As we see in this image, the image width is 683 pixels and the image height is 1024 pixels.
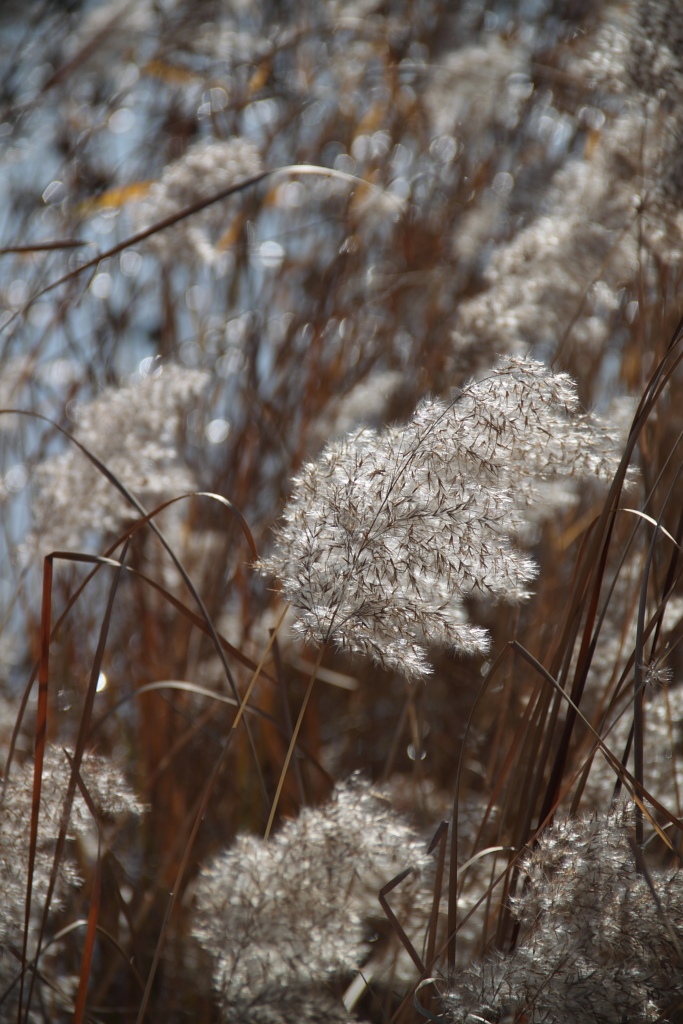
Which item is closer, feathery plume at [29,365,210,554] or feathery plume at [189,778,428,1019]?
feathery plume at [189,778,428,1019]

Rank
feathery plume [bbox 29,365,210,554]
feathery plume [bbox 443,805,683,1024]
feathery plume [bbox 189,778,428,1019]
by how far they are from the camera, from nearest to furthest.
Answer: feathery plume [bbox 443,805,683,1024] → feathery plume [bbox 189,778,428,1019] → feathery plume [bbox 29,365,210,554]

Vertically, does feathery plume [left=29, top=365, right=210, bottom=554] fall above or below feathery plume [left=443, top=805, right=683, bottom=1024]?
above

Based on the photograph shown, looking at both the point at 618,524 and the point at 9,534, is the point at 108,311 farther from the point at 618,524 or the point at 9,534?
the point at 618,524

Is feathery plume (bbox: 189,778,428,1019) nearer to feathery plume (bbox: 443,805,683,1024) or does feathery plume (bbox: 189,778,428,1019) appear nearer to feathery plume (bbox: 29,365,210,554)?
feathery plume (bbox: 443,805,683,1024)

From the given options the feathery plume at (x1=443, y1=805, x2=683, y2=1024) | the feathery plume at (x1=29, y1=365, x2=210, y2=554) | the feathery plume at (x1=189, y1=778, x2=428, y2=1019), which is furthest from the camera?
the feathery plume at (x1=29, y1=365, x2=210, y2=554)

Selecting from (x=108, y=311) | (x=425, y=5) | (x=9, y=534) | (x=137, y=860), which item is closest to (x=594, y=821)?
(x=137, y=860)

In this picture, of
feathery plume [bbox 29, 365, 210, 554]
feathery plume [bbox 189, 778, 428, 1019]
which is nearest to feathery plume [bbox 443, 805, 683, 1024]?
feathery plume [bbox 189, 778, 428, 1019]

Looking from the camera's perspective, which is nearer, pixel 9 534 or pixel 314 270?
pixel 9 534

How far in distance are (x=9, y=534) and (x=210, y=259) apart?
28.0 inches

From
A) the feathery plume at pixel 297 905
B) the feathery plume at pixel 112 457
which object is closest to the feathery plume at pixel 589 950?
the feathery plume at pixel 297 905

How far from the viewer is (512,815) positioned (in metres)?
1.06

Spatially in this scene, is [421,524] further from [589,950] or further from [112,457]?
[112,457]

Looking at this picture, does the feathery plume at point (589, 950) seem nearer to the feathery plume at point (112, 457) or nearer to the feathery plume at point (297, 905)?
the feathery plume at point (297, 905)

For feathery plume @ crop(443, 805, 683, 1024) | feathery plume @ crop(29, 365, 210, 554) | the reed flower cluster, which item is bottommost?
feathery plume @ crop(443, 805, 683, 1024)
